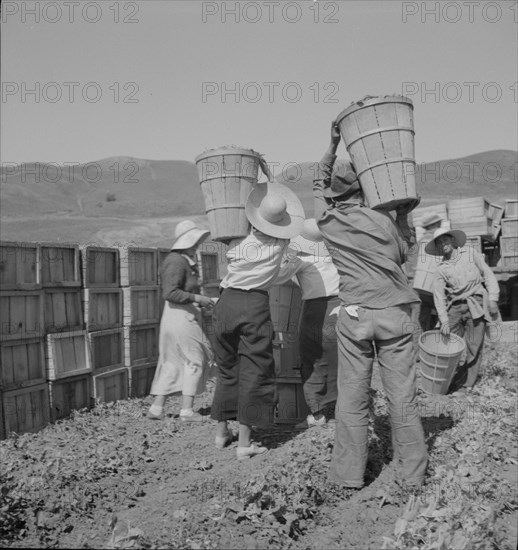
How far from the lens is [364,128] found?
4.51 meters

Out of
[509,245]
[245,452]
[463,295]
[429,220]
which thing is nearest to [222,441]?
[245,452]

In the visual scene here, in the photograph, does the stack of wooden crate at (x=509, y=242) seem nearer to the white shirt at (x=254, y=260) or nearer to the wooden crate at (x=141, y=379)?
the wooden crate at (x=141, y=379)

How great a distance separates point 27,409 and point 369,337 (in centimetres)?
352

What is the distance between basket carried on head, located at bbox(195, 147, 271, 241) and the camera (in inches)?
215

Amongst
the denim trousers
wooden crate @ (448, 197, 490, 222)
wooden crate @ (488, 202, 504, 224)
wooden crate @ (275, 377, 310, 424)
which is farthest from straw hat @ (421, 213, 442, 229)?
the denim trousers

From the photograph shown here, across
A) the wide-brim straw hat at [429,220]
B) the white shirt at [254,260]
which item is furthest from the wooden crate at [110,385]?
the wide-brim straw hat at [429,220]

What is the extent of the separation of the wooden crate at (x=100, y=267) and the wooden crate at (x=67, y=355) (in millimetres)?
616

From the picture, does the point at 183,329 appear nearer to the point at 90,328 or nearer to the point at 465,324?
the point at 90,328

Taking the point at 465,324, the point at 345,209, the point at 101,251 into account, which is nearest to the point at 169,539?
the point at 345,209

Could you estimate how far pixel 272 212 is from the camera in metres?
5.38

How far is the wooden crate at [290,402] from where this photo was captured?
21.5 ft

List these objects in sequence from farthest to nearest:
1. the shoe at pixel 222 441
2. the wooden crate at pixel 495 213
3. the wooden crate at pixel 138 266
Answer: the wooden crate at pixel 495 213 < the wooden crate at pixel 138 266 < the shoe at pixel 222 441

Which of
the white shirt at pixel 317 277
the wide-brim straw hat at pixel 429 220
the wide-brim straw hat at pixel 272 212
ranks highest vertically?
the wide-brim straw hat at pixel 429 220

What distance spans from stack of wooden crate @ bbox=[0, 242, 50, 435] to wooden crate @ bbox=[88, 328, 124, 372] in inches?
32.2
